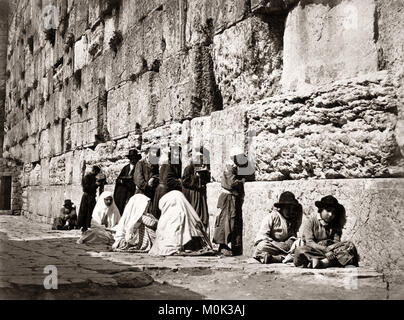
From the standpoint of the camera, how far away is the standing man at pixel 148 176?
8.78 meters

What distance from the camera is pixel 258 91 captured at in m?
7.07

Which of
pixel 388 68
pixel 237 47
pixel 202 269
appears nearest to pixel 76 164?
pixel 237 47

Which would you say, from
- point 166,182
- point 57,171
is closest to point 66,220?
point 57,171

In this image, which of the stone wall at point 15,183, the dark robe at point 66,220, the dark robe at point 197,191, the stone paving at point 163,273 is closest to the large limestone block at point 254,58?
the dark robe at point 197,191

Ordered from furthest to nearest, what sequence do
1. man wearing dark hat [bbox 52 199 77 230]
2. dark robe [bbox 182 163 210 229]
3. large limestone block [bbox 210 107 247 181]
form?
1. man wearing dark hat [bbox 52 199 77 230]
2. dark robe [bbox 182 163 210 229]
3. large limestone block [bbox 210 107 247 181]

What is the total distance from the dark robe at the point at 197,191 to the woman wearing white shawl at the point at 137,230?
1.96 feet

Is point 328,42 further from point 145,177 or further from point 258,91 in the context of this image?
point 145,177

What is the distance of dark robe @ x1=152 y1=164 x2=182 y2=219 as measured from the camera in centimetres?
796

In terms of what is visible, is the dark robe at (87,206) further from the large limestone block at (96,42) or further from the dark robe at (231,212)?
the dark robe at (231,212)

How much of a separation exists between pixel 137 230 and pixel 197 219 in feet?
2.88

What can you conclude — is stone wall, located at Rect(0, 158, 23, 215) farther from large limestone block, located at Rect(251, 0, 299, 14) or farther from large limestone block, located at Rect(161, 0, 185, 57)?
large limestone block, located at Rect(251, 0, 299, 14)

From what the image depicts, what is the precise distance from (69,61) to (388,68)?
10.3 metres

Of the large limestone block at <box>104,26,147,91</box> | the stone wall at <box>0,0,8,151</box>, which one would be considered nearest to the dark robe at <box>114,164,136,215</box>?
the large limestone block at <box>104,26,147,91</box>

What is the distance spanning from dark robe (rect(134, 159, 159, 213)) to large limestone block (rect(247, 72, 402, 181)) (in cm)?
241
